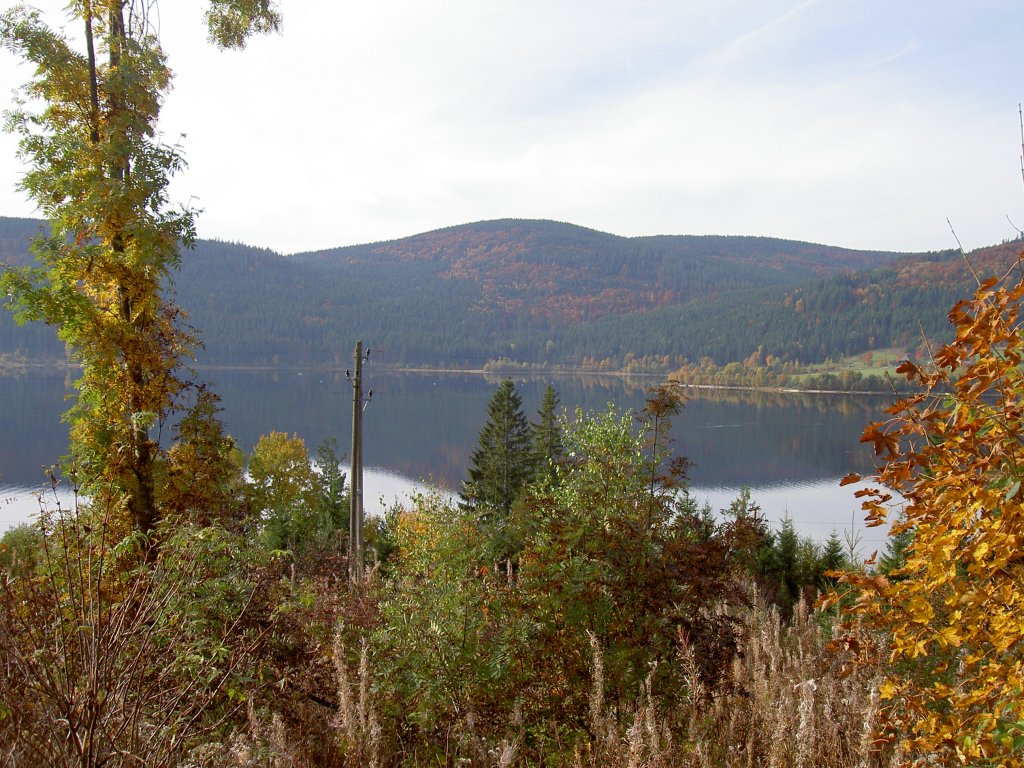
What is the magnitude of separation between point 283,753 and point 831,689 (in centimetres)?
272

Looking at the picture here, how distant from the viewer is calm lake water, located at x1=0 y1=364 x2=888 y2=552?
161 feet

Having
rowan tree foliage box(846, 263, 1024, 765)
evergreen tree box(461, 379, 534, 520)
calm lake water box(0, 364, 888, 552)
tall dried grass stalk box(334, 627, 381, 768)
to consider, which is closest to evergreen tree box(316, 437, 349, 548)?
evergreen tree box(461, 379, 534, 520)

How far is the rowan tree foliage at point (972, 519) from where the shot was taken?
219cm

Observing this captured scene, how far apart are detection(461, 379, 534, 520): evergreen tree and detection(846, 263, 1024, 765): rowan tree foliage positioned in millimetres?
30512

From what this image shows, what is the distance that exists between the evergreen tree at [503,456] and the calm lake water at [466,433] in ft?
14.9

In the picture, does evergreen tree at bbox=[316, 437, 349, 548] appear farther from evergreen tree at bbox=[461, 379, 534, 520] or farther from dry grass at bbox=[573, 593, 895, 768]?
dry grass at bbox=[573, 593, 895, 768]

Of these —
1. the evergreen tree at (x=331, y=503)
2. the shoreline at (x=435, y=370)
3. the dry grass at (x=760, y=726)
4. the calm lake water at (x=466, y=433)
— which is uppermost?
the dry grass at (x=760, y=726)

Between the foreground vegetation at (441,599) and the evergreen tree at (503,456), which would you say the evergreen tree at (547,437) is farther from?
the foreground vegetation at (441,599)

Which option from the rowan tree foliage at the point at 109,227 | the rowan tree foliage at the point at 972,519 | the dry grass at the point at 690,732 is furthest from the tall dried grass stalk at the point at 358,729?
the rowan tree foliage at the point at 109,227

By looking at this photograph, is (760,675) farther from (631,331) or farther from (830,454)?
(631,331)

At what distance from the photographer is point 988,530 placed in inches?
85.2

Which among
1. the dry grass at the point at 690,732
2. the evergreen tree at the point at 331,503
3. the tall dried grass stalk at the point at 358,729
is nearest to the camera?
the dry grass at the point at 690,732

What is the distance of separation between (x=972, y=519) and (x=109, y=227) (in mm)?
8736

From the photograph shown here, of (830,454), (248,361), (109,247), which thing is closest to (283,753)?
(109,247)
